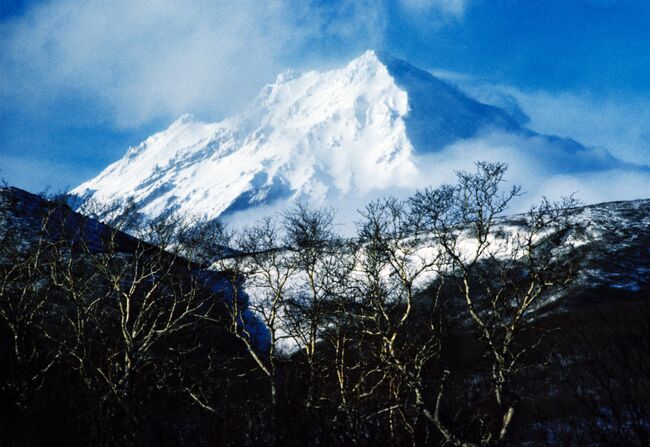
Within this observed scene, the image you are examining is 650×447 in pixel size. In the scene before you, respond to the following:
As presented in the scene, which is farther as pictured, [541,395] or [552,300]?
[552,300]

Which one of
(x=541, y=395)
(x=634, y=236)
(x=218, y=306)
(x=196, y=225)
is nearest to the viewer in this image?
(x=196, y=225)

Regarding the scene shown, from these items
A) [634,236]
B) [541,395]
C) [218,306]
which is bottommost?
[541,395]

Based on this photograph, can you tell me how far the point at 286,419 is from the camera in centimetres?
1136

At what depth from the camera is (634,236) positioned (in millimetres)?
68875

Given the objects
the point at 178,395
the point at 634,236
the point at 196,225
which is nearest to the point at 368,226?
the point at 196,225

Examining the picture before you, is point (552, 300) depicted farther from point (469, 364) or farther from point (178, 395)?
point (178, 395)

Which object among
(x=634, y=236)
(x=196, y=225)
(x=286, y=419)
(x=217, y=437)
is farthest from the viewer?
(x=634, y=236)

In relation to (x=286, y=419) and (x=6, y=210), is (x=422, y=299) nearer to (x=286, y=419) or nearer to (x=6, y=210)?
(x=286, y=419)

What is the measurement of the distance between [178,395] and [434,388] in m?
18.5

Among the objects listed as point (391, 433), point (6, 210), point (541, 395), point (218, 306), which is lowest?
point (541, 395)

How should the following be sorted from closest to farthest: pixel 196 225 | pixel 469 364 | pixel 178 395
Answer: pixel 178 395 → pixel 196 225 → pixel 469 364

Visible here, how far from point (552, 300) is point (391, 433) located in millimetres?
51897

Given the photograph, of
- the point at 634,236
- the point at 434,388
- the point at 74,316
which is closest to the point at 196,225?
the point at 74,316

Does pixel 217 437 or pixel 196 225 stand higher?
pixel 196 225
